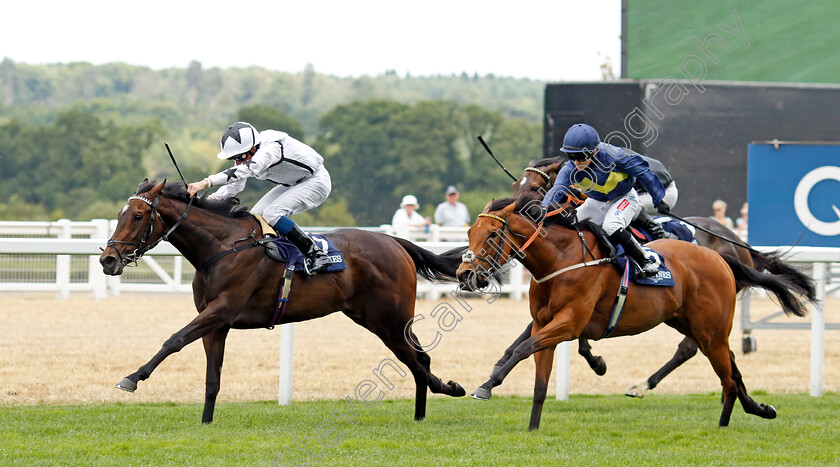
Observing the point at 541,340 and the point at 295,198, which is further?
the point at 295,198

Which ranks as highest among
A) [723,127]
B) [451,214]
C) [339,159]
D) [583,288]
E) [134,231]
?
[339,159]

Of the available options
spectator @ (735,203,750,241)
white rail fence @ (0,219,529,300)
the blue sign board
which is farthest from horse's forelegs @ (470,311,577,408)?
spectator @ (735,203,750,241)

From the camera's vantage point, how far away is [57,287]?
12781 mm

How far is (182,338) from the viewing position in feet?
18.0

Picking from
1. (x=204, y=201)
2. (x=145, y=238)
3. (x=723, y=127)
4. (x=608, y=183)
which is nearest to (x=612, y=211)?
(x=608, y=183)

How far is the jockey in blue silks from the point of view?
5887 millimetres

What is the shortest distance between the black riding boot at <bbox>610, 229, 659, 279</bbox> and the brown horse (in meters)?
1.30

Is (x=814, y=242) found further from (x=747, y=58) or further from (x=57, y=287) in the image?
(x=57, y=287)

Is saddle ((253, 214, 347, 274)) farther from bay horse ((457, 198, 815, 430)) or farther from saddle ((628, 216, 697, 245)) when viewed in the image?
saddle ((628, 216, 697, 245))

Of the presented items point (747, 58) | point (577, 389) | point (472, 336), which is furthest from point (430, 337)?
point (747, 58)

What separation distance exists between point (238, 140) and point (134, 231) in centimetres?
82

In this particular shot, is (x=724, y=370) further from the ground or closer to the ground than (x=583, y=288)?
closer to the ground

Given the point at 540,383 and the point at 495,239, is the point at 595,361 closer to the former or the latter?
the point at 540,383

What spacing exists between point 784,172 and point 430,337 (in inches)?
150
